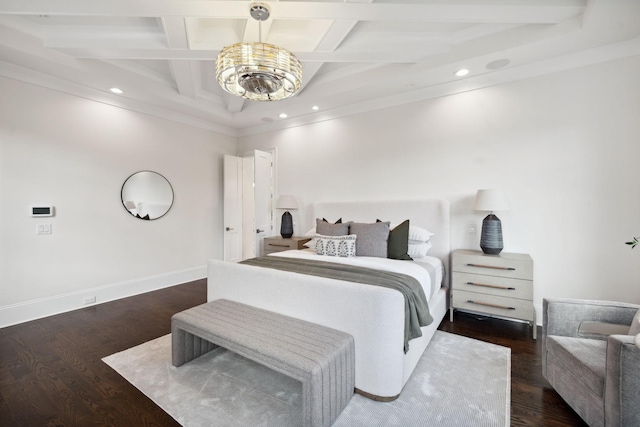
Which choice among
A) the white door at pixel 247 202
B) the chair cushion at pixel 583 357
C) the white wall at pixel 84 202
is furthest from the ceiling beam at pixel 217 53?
the chair cushion at pixel 583 357

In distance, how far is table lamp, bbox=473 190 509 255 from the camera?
2.87 metres

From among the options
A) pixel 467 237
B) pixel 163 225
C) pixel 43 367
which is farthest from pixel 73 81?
pixel 467 237

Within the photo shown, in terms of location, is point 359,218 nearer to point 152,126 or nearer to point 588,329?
point 588,329

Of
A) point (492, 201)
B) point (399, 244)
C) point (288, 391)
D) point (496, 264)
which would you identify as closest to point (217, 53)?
point (399, 244)

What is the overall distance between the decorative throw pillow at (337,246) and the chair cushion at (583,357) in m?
1.79

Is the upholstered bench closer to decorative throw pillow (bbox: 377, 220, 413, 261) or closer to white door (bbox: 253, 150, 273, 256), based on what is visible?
decorative throw pillow (bbox: 377, 220, 413, 261)

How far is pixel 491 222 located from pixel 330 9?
263 cm

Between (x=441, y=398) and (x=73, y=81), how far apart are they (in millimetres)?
5043

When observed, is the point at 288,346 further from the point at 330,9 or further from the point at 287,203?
the point at 287,203

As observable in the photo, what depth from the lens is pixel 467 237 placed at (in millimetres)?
3330

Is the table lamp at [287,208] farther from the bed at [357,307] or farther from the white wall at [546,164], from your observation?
the bed at [357,307]

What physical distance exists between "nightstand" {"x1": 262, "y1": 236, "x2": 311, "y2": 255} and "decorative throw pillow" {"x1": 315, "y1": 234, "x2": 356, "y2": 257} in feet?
3.33

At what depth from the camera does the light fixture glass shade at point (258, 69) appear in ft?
6.37

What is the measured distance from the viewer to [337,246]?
3098mm
